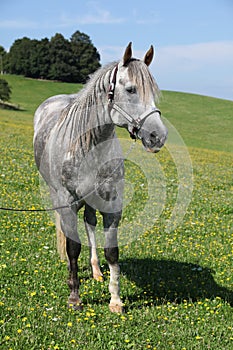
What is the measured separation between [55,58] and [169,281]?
299 ft

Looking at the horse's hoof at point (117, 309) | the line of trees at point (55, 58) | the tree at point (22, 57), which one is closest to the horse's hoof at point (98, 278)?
the horse's hoof at point (117, 309)

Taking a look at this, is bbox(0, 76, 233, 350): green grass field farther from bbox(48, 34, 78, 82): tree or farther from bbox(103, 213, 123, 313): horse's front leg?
bbox(48, 34, 78, 82): tree

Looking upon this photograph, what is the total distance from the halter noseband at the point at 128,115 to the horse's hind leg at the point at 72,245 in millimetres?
1556

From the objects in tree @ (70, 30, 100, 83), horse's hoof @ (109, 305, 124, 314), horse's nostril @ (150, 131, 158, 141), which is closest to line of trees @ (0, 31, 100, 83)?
tree @ (70, 30, 100, 83)

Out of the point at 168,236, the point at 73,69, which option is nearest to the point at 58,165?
the point at 168,236

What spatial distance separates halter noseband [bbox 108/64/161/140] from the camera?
4867mm

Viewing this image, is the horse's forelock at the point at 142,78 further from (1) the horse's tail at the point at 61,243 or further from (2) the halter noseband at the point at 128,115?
(1) the horse's tail at the point at 61,243

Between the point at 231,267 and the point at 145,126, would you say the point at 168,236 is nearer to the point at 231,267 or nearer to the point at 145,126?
the point at 231,267

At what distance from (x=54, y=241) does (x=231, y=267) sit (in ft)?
11.1

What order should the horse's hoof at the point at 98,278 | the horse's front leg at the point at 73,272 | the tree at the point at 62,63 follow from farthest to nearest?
1. the tree at the point at 62,63
2. the horse's hoof at the point at 98,278
3. the horse's front leg at the point at 73,272

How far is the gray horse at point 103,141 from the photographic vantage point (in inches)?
193

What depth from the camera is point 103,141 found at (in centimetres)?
563

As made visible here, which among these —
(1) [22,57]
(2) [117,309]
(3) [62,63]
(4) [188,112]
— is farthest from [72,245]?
(1) [22,57]

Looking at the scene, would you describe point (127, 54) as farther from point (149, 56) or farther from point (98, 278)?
point (98, 278)
